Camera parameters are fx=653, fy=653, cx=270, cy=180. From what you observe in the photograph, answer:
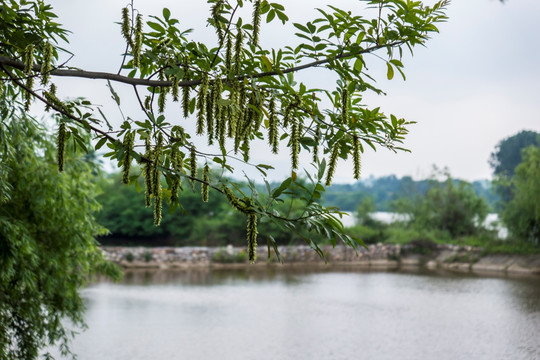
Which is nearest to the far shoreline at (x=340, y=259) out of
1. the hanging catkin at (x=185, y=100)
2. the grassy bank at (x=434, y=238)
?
the grassy bank at (x=434, y=238)

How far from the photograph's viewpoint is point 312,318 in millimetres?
9992

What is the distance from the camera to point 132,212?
61.0 feet

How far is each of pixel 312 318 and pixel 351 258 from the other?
862cm

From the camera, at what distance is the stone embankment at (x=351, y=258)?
53.3 feet

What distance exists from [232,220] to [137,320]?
880 centimetres

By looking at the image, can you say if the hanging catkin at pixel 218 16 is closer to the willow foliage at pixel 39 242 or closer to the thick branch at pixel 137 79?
the thick branch at pixel 137 79

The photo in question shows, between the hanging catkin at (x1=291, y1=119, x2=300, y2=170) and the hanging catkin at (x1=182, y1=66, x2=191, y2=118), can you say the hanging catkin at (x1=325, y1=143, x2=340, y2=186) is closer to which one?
the hanging catkin at (x1=291, y1=119, x2=300, y2=170)

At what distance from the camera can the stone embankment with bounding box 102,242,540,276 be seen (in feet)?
53.3

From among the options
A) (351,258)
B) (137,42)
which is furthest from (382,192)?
(137,42)

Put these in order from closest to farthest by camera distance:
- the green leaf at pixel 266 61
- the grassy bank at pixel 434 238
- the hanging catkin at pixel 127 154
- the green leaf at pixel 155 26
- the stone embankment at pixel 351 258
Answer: the hanging catkin at pixel 127 154, the green leaf at pixel 266 61, the green leaf at pixel 155 26, the grassy bank at pixel 434 238, the stone embankment at pixel 351 258

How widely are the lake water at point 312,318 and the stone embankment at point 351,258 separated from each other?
69.7 inches

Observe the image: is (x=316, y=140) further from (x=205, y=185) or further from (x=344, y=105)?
(x=205, y=185)

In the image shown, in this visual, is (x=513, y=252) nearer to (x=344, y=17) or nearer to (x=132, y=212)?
(x=132, y=212)

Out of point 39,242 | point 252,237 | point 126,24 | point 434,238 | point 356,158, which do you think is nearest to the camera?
point 252,237
